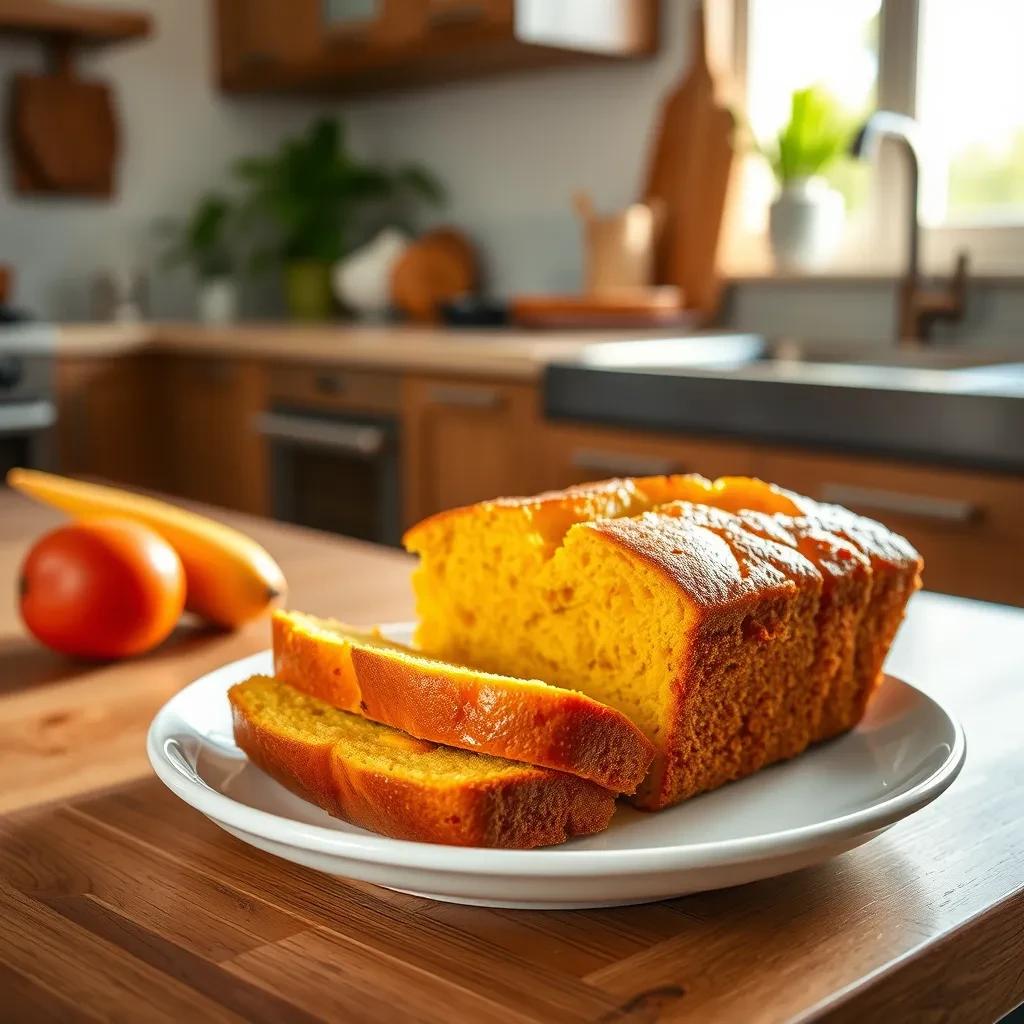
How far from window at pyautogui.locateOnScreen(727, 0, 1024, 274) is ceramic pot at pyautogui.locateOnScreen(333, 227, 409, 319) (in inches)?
44.5

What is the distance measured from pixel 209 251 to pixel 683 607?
3.79 m

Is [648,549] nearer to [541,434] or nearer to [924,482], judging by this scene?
[924,482]

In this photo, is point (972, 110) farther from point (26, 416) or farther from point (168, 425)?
point (26, 416)

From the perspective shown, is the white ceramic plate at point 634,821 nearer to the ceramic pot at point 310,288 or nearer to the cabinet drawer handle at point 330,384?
the cabinet drawer handle at point 330,384

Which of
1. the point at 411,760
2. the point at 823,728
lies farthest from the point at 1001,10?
the point at 411,760

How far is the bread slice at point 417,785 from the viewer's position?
550 mm

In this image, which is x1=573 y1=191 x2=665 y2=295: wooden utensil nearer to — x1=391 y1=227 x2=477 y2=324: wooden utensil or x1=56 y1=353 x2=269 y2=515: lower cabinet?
x1=391 y1=227 x2=477 y2=324: wooden utensil

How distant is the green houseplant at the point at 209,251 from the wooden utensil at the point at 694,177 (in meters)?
1.40

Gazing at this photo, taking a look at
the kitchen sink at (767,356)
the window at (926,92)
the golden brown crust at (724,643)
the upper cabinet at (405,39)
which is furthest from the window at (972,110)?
the golden brown crust at (724,643)

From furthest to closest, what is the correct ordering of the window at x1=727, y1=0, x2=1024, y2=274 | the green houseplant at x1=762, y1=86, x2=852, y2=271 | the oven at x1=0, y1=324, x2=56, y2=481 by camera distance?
the oven at x1=0, y1=324, x2=56, y2=481, the green houseplant at x1=762, y1=86, x2=852, y2=271, the window at x1=727, y1=0, x2=1024, y2=274

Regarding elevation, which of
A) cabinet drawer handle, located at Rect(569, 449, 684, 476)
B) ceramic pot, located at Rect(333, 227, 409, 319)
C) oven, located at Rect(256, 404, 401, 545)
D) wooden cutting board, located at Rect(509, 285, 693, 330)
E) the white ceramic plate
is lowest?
oven, located at Rect(256, 404, 401, 545)

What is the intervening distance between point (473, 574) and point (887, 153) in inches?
101

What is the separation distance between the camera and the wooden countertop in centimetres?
270

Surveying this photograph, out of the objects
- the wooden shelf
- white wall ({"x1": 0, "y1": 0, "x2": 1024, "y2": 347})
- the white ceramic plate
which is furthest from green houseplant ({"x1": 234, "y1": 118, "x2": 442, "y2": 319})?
the white ceramic plate
